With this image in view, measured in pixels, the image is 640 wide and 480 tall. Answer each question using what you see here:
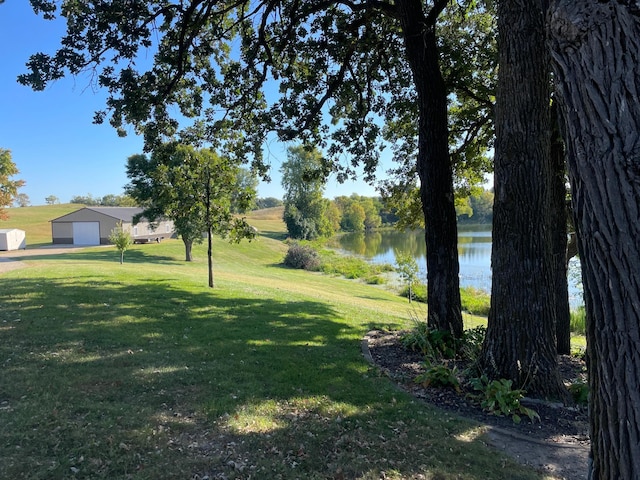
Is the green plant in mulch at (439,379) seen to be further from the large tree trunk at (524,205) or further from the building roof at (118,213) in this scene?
the building roof at (118,213)

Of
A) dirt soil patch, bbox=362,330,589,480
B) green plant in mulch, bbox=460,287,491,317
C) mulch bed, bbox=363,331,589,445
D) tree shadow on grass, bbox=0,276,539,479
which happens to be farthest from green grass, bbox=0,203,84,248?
dirt soil patch, bbox=362,330,589,480

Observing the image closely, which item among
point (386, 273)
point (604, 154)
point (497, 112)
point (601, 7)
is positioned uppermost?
point (497, 112)

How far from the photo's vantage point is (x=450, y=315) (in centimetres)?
677

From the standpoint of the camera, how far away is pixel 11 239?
33.3 metres

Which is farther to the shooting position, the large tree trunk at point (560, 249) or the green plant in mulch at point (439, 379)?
the large tree trunk at point (560, 249)

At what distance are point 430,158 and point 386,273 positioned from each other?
26.8m

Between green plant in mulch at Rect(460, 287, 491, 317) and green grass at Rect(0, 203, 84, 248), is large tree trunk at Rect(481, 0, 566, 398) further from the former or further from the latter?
green grass at Rect(0, 203, 84, 248)

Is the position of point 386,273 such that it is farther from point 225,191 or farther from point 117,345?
point 117,345

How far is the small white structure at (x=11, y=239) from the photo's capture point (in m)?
32.4

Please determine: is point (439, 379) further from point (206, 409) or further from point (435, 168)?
point (435, 168)

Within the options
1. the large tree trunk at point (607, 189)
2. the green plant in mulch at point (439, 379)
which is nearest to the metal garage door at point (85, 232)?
the green plant in mulch at point (439, 379)

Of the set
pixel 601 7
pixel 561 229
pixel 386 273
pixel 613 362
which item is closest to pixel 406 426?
pixel 613 362

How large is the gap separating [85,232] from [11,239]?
875 centimetres

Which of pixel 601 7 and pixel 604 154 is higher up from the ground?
pixel 601 7
